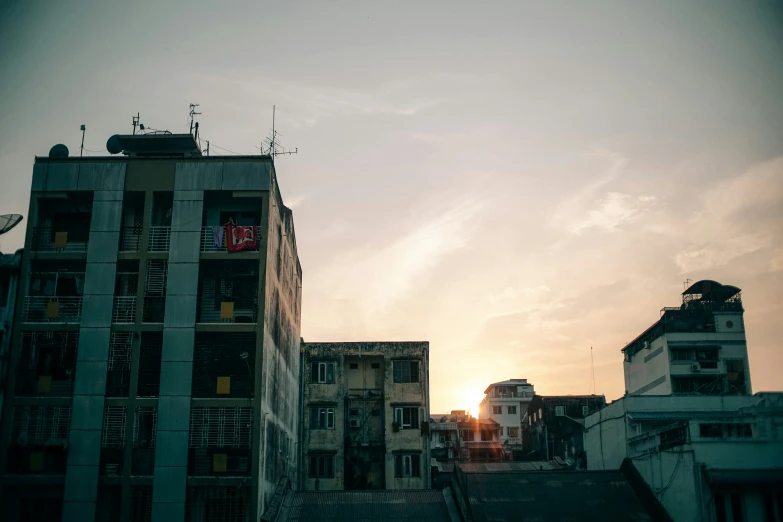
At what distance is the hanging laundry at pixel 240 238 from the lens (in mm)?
40281

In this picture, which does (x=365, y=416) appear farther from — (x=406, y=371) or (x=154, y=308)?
(x=154, y=308)

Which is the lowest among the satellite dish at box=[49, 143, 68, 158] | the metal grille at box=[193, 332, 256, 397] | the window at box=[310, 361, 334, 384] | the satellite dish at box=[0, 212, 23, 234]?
the metal grille at box=[193, 332, 256, 397]

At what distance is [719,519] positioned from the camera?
1522 inches

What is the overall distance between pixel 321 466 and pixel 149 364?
20.0 meters

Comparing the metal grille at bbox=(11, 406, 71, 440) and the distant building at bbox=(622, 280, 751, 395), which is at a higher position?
the distant building at bbox=(622, 280, 751, 395)

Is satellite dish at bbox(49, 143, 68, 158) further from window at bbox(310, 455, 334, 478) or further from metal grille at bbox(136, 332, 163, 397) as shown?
window at bbox(310, 455, 334, 478)

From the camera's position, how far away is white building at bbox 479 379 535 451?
352 ft

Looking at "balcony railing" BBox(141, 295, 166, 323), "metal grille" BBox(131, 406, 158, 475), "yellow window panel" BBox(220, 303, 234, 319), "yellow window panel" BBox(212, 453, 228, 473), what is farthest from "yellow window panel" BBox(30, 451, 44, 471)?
"yellow window panel" BBox(220, 303, 234, 319)

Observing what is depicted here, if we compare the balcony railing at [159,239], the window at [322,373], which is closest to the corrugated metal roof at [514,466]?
the window at [322,373]

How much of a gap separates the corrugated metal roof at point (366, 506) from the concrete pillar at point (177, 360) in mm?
7111

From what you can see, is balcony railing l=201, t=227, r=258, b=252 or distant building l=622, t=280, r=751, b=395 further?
distant building l=622, t=280, r=751, b=395

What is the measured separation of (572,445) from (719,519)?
26.9 meters

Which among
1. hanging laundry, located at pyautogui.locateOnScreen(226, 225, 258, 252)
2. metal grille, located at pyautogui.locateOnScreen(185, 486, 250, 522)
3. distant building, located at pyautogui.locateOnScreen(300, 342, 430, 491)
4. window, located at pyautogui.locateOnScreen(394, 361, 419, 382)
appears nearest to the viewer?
metal grille, located at pyautogui.locateOnScreen(185, 486, 250, 522)

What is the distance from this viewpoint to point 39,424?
38.2 metres
